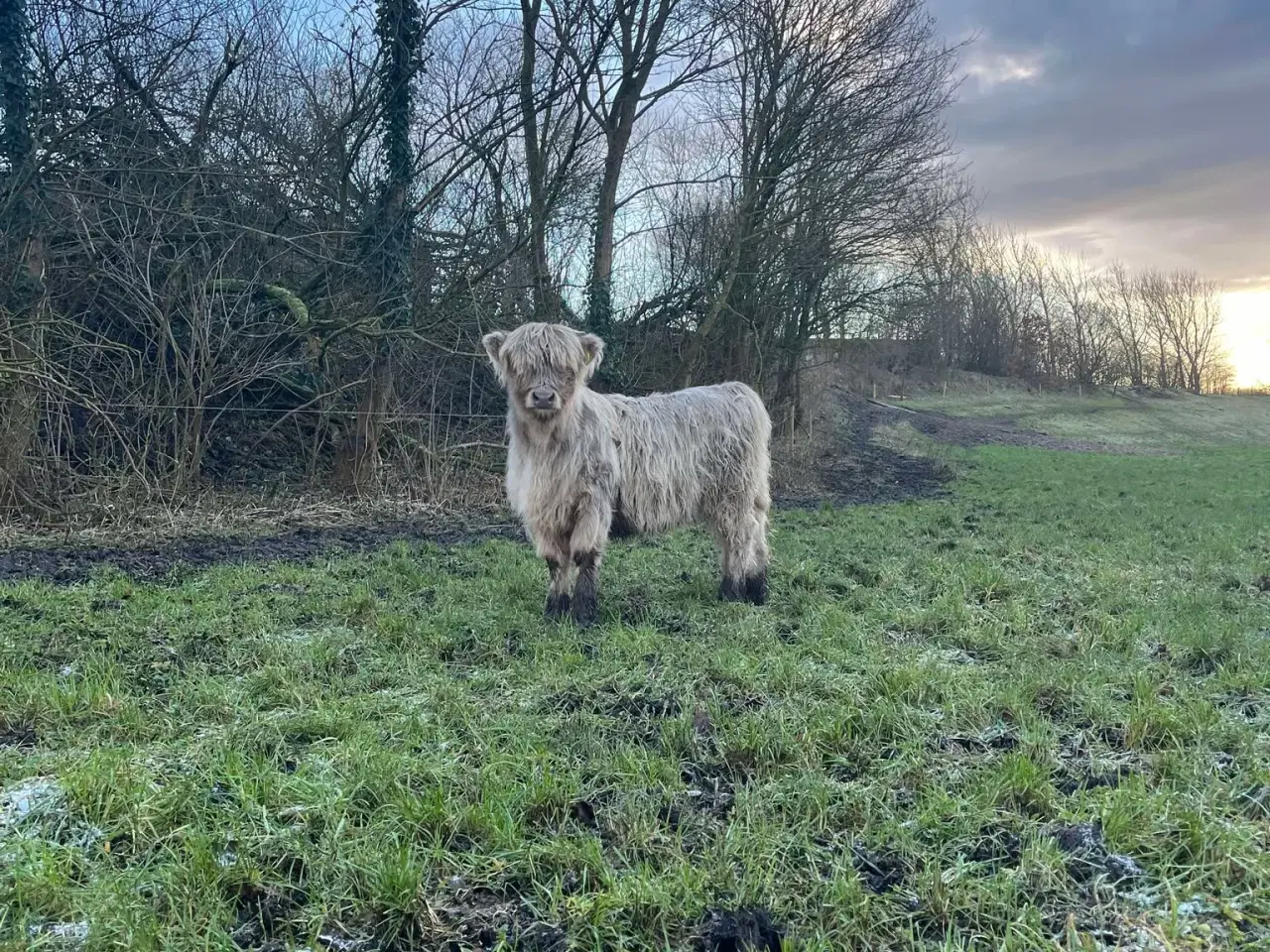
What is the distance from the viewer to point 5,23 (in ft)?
31.0

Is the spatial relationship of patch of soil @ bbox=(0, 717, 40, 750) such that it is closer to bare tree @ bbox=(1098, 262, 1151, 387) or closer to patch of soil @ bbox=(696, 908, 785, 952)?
patch of soil @ bbox=(696, 908, 785, 952)

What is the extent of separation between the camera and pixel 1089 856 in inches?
99.0

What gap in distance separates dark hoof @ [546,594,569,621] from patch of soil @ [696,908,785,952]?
3.42 m

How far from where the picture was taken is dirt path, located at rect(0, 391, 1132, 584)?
7.07 m

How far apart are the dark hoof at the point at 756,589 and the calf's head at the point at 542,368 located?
200 centimetres

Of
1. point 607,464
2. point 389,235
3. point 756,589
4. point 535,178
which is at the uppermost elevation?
point 535,178

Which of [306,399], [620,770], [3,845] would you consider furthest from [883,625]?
[306,399]

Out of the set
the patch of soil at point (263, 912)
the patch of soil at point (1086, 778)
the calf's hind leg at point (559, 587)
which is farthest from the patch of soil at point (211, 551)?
the patch of soil at point (1086, 778)

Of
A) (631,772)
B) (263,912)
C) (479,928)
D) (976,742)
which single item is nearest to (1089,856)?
(976,742)

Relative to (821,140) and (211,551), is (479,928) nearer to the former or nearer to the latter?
(211,551)

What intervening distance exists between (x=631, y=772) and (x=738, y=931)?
0.93 metres

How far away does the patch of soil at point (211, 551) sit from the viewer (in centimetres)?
683

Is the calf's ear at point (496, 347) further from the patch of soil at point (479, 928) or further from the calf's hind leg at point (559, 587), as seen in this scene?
the patch of soil at point (479, 928)

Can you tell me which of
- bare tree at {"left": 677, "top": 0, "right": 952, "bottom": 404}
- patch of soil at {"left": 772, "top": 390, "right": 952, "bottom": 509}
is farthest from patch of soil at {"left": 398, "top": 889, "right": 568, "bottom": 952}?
bare tree at {"left": 677, "top": 0, "right": 952, "bottom": 404}
